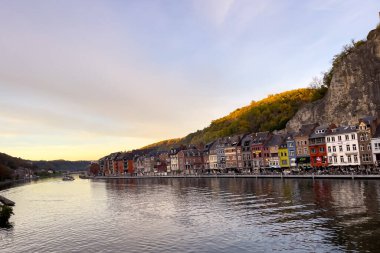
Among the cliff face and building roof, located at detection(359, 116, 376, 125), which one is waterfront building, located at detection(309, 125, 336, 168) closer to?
the cliff face

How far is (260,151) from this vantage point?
135 m

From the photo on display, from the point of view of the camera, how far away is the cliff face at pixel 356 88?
106 m

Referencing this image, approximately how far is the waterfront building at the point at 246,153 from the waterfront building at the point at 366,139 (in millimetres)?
49734

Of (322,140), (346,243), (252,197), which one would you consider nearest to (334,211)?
(346,243)

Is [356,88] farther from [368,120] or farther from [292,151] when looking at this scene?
[292,151]

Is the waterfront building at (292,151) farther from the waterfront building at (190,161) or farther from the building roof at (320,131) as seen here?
the waterfront building at (190,161)

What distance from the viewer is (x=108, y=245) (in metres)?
37.1

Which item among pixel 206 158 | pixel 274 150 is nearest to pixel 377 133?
pixel 274 150

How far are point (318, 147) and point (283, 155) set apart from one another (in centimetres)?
1612

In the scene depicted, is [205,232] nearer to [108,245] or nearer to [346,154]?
[108,245]

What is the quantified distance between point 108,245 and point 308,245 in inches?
750

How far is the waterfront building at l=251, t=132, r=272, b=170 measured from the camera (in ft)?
436

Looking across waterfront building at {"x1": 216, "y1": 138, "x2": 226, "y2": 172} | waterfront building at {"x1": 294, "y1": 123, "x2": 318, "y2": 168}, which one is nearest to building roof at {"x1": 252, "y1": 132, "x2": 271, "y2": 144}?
waterfront building at {"x1": 294, "y1": 123, "x2": 318, "y2": 168}

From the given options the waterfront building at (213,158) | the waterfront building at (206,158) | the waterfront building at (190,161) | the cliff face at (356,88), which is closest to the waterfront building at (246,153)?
the waterfront building at (213,158)
